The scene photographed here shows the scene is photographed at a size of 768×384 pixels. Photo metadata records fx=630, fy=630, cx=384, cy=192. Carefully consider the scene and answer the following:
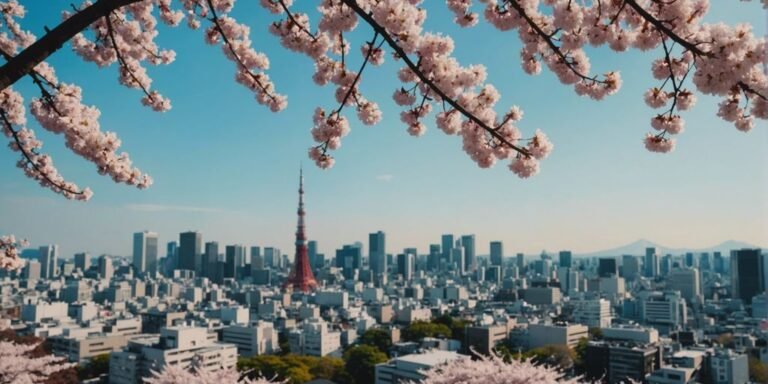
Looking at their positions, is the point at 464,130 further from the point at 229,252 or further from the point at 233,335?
the point at 229,252

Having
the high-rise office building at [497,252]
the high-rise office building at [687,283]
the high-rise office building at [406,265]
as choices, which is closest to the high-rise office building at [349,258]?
the high-rise office building at [406,265]

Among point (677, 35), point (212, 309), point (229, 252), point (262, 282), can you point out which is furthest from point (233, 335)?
point (229, 252)

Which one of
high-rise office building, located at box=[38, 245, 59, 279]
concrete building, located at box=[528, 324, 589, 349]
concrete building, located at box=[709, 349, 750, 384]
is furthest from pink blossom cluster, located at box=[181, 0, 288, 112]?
high-rise office building, located at box=[38, 245, 59, 279]

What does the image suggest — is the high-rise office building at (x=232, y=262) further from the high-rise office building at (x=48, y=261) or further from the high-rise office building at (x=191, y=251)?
the high-rise office building at (x=48, y=261)

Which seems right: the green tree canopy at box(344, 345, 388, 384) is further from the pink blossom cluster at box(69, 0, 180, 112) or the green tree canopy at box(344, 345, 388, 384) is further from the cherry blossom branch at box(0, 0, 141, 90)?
the cherry blossom branch at box(0, 0, 141, 90)

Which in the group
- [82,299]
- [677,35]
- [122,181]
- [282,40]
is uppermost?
[282,40]
